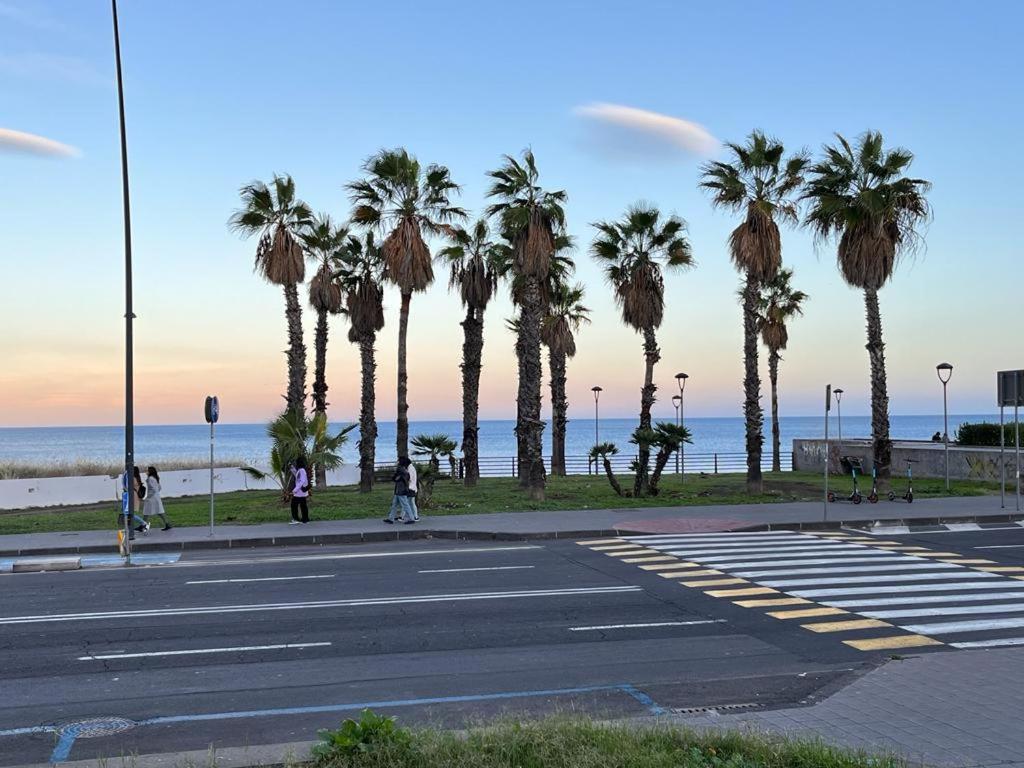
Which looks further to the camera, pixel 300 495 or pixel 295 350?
pixel 295 350

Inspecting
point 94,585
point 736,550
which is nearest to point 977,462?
point 736,550

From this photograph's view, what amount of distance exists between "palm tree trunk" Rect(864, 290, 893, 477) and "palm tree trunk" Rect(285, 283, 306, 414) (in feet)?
64.8

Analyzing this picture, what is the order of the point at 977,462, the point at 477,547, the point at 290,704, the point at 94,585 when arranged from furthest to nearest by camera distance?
1. the point at 977,462
2. the point at 477,547
3. the point at 94,585
4. the point at 290,704

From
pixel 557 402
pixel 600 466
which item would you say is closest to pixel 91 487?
pixel 557 402

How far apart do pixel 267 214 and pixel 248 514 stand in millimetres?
13865

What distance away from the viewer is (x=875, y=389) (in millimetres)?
30156

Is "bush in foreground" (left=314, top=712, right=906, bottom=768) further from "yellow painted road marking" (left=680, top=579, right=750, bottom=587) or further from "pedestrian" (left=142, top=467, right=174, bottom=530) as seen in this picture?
Result: "pedestrian" (left=142, top=467, right=174, bottom=530)

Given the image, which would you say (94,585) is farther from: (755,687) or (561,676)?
(755,687)

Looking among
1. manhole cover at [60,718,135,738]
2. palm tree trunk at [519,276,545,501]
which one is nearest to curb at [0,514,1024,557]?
palm tree trunk at [519,276,545,501]

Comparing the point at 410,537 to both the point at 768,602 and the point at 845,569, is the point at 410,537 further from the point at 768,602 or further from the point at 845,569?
the point at 768,602

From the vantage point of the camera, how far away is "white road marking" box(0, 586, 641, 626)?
12.3m

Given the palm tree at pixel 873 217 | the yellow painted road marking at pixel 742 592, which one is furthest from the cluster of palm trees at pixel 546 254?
the yellow painted road marking at pixel 742 592

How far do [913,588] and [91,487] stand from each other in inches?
1195

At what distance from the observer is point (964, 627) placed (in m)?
10.9
